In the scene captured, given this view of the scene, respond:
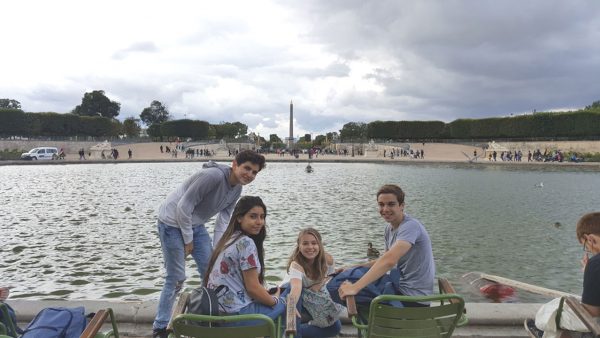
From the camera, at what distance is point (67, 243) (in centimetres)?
952

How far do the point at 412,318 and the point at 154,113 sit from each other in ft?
376

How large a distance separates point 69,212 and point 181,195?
11.4 meters

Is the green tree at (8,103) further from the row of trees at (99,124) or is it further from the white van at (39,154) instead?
the white van at (39,154)

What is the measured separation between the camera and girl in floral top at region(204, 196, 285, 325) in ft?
9.82

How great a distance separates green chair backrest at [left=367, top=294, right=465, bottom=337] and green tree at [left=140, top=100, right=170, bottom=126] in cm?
11285

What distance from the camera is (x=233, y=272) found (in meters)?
3.02

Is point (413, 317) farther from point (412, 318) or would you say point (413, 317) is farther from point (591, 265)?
point (591, 265)

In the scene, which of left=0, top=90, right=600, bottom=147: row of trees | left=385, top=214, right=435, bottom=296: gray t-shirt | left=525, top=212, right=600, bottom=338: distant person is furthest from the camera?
left=0, top=90, right=600, bottom=147: row of trees

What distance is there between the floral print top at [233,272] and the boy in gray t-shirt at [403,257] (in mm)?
710

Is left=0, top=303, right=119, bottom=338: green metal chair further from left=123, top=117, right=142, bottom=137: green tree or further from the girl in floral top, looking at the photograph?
left=123, top=117, right=142, bottom=137: green tree

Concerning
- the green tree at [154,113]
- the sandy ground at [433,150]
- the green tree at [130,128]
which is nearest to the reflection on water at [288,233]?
the sandy ground at [433,150]

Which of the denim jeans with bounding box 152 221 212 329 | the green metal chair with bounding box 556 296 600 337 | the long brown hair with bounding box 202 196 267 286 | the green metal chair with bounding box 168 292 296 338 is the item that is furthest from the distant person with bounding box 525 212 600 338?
the denim jeans with bounding box 152 221 212 329

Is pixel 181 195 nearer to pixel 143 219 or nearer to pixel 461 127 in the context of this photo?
pixel 143 219

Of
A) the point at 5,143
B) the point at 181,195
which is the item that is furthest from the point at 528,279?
the point at 5,143
